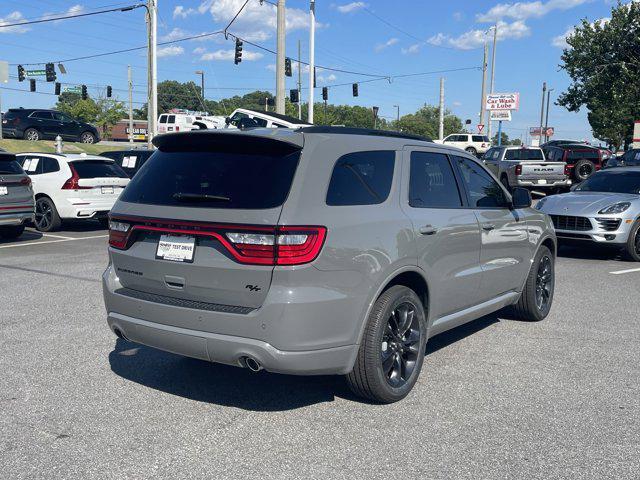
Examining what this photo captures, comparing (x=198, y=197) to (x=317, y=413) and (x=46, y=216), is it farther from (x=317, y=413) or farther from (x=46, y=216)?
(x=46, y=216)

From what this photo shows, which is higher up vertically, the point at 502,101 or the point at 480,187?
the point at 502,101

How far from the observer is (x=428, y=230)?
4688mm

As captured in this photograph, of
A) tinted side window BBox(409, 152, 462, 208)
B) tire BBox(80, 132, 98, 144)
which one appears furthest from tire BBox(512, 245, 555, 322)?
tire BBox(80, 132, 98, 144)

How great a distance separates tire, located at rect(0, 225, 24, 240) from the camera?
42.4 feet

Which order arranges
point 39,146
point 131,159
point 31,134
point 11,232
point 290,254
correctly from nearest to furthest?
point 290,254
point 11,232
point 131,159
point 39,146
point 31,134

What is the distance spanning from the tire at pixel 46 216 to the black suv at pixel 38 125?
20.3 metres

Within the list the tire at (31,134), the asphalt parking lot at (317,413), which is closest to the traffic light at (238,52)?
the tire at (31,134)

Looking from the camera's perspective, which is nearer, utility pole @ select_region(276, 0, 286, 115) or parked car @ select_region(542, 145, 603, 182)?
utility pole @ select_region(276, 0, 286, 115)

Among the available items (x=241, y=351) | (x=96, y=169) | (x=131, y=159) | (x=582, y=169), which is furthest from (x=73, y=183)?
(x=582, y=169)

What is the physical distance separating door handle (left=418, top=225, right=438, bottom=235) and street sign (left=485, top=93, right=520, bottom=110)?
1950 inches

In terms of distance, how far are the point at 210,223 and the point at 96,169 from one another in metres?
11.3

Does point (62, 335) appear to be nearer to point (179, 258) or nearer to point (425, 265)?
point (179, 258)

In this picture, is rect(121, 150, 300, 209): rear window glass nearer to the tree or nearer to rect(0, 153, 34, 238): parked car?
rect(0, 153, 34, 238): parked car

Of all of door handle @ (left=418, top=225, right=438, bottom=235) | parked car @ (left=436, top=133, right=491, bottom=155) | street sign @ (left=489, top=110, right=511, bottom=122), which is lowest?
door handle @ (left=418, top=225, right=438, bottom=235)
